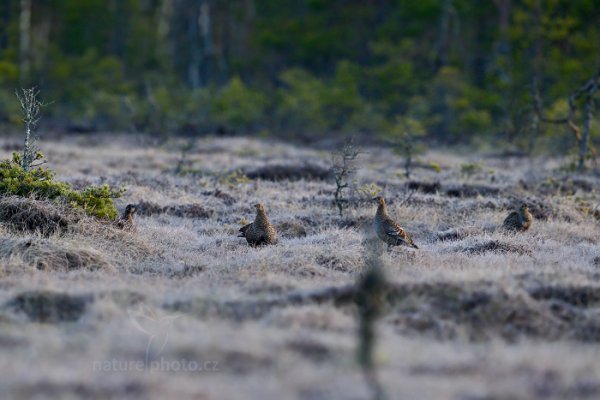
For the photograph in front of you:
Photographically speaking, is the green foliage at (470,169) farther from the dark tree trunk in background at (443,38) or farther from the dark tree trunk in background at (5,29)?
the dark tree trunk in background at (5,29)

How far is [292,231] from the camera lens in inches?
467

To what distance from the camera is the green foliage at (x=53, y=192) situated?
1121 cm

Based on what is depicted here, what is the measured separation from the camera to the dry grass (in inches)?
220

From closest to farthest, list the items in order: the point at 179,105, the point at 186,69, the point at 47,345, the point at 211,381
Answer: the point at 211,381
the point at 47,345
the point at 179,105
the point at 186,69

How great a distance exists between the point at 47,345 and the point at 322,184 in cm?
1096

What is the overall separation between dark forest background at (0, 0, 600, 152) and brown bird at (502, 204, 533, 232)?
6746 mm

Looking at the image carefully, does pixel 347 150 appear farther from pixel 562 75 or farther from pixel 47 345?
pixel 562 75

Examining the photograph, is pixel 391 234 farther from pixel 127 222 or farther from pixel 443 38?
pixel 443 38

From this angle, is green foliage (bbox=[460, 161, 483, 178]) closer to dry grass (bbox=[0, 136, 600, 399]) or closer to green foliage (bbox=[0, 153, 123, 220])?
dry grass (bbox=[0, 136, 600, 399])

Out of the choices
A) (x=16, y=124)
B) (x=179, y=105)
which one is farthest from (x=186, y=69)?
(x=16, y=124)

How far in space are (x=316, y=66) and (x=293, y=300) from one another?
134 ft

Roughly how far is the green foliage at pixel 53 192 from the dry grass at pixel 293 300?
12.2 inches

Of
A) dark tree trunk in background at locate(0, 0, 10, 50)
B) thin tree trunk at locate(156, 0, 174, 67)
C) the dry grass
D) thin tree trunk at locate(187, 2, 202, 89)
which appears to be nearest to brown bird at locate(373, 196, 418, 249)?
the dry grass

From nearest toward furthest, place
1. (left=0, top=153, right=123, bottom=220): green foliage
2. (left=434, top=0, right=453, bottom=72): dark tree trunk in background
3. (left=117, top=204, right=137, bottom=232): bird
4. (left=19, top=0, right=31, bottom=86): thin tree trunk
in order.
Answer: (left=117, top=204, right=137, bottom=232): bird < (left=0, top=153, right=123, bottom=220): green foliage < (left=434, top=0, right=453, bottom=72): dark tree trunk in background < (left=19, top=0, right=31, bottom=86): thin tree trunk
